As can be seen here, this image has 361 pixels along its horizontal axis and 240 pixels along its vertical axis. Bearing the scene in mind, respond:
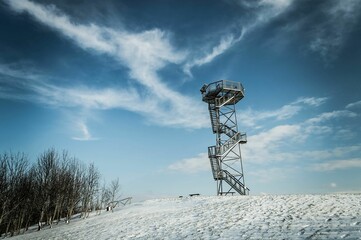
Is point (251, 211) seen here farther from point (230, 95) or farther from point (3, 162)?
point (3, 162)

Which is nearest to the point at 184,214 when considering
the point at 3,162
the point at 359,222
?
the point at 359,222

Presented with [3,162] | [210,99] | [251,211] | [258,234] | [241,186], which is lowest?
[258,234]

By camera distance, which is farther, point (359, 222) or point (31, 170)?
point (31, 170)

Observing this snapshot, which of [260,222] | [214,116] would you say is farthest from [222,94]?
[260,222]

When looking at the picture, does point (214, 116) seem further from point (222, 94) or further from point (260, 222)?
point (260, 222)

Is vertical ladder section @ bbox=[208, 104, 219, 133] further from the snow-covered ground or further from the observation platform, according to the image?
the snow-covered ground

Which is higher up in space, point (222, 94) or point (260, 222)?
point (222, 94)

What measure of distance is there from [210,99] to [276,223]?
22.9 metres

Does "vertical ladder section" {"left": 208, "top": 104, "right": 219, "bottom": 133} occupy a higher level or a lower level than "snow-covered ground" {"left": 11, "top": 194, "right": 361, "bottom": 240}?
higher

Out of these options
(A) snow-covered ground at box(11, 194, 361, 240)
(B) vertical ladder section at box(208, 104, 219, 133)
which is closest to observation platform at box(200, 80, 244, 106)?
(B) vertical ladder section at box(208, 104, 219, 133)

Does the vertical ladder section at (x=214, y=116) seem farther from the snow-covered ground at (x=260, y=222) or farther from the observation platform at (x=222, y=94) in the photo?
the snow-covered ground at (x=260, y=222)

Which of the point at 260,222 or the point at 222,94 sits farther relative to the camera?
the point at 222,94

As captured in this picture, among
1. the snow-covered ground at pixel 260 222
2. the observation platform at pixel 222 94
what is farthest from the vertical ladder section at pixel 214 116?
the snow-covered ground at pixel 260 222

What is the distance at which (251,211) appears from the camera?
16609 millimetres
